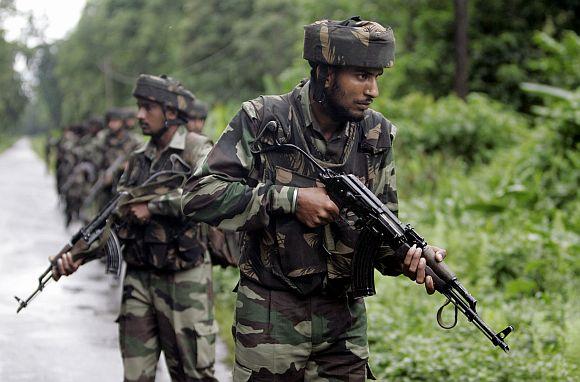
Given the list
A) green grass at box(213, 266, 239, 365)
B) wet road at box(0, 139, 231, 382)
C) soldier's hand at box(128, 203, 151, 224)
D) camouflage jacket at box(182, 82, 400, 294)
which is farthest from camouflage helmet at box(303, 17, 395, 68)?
green grass at box(213, 266, 239, 365)

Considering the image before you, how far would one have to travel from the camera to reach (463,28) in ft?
64.4

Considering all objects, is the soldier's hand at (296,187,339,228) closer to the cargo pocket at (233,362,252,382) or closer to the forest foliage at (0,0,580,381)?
the cargo pocket at (233,362,252,382)

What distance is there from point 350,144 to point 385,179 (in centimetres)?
24

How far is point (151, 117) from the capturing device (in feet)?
17.8

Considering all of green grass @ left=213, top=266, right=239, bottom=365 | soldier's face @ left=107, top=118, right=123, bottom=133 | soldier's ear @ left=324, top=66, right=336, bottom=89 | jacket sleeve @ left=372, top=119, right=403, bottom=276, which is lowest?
green grass @ left=213, top=266, right=239, bottom=365

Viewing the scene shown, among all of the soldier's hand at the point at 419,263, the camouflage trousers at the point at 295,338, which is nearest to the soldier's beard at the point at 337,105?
the soldier's hand at the point at 419,263

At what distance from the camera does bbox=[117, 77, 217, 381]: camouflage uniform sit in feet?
17.1

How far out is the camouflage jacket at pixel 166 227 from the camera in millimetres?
5168

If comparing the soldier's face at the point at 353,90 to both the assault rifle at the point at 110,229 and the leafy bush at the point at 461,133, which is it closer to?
the assault rifle at the point at 110,229

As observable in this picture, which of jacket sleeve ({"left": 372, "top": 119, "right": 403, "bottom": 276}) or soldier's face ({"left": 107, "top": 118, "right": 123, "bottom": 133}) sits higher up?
jacket sleeve ({"left": 372, "top": 119, "right": 403, "bottom": 276})

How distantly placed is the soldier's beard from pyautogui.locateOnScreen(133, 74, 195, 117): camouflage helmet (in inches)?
78.0

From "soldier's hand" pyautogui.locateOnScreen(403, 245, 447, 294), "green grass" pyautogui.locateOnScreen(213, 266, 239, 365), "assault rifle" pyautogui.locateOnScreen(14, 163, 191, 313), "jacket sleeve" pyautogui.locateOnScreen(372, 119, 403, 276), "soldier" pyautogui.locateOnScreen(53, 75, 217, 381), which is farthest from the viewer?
"green grass" pyautogui.locateOnScreen(213, 266, 239, 365)

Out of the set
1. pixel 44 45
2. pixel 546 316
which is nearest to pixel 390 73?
pixel 546 316

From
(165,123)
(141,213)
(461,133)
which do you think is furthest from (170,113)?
(461,133)
